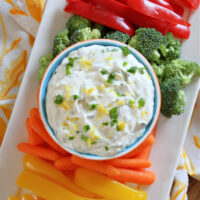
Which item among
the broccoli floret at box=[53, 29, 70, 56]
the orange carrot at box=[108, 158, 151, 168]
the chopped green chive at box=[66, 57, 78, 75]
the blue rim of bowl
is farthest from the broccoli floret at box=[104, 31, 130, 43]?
the orange carrot at box=[108, 158, 151, 168]

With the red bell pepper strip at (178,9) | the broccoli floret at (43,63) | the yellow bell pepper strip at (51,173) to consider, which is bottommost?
the yellow bell pepper strip at (51,173)

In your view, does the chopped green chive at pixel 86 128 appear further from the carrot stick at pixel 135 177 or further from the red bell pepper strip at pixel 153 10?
the red bell pepper strip at pixel 153 10

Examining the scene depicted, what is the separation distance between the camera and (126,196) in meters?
1.91

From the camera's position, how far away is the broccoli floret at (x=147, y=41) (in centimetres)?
199

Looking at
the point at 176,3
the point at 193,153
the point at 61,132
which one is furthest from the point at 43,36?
the point at 193,153

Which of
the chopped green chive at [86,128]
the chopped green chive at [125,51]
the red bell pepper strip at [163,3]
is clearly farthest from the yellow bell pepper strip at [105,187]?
the red bell pepper strip at [163,3]

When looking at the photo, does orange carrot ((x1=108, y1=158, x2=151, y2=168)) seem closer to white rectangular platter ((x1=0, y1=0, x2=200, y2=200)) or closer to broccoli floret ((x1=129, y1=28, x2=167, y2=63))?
white rectangular platter ((x1=0, y1=0, x2=200, y2=200))

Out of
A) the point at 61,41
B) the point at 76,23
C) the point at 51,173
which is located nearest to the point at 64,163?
the point at 51,173

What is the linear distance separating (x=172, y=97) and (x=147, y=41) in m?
0.39

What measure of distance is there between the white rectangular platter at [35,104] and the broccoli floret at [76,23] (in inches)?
3.0

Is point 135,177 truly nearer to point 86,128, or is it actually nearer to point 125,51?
point 86,128

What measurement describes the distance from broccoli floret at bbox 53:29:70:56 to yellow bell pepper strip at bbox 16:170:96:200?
2.66ft

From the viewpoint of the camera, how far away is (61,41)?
2.04m

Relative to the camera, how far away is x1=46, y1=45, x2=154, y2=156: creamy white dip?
1.64m
